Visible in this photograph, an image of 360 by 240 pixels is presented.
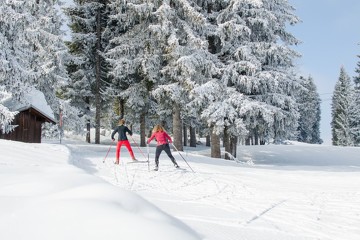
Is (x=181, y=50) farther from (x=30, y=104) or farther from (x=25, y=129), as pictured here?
(x=25, y=129)

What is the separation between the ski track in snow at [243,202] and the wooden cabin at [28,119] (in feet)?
28.2

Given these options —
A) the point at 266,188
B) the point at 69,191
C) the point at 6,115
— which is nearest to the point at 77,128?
the point at 6,115

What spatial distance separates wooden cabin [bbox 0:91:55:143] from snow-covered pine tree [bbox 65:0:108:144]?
292 inches

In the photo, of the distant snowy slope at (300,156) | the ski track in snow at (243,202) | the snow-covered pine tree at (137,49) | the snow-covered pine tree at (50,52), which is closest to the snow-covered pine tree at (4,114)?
the ski track in snow at (243,202)

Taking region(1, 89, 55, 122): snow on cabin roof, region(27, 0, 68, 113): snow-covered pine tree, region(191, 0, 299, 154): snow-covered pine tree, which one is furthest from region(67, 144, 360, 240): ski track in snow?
region(27, 0, 68, 113): snow-covered pine tree

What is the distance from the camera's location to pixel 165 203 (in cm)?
659

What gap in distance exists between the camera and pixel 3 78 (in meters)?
16.3

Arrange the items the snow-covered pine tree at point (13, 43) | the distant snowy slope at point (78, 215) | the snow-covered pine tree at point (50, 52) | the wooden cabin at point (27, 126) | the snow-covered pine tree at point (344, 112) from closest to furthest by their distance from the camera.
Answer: the distant snowy slope at point (78, 215), the snow-covered pine tree at point (13, 43), the wooden cabin at point (27, 126), the snow-covered pine tree at point (50, 52), the snow-covered pine tree at point (344, 112)

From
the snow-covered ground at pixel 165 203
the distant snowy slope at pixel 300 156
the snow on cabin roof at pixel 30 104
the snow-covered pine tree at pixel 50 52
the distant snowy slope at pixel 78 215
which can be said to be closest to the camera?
the distant snowy slope at pixel 78 215

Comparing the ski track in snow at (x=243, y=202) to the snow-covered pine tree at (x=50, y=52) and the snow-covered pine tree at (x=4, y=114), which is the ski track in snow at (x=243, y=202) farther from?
the snow-covered pine tree at (x=50, y=52)

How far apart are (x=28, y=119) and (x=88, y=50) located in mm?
10600

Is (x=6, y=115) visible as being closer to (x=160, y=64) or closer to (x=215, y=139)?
(x=160, y=64)

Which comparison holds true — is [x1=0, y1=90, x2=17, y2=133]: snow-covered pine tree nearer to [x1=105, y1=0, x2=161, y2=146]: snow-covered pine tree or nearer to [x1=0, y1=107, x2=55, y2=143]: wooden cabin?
[x1=0, y1=107, x2=55, y2=143]: wooden cabin

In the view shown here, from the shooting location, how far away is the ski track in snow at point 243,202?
528cm
